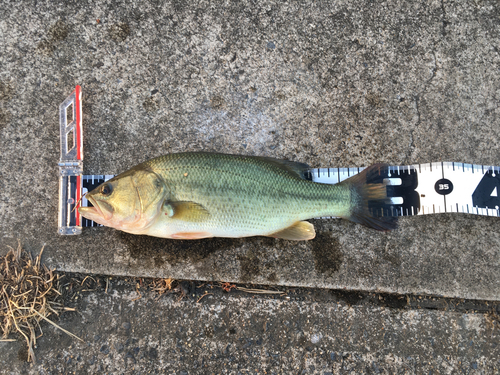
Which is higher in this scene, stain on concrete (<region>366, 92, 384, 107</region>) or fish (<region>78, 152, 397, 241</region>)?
stain on concrete (<region>366, 92, 384, 107</region>)

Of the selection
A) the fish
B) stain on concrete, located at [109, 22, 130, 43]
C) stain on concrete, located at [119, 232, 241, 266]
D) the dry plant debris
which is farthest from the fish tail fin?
the dry plant debris

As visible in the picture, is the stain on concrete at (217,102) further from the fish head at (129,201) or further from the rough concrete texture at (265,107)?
the fish head at (129,201)

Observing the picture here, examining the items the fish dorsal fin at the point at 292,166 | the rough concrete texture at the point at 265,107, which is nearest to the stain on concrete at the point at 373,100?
the rough concrete texture at the point at 265,107

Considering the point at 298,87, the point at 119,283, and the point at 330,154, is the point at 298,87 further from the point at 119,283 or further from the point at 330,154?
the point at 119,283


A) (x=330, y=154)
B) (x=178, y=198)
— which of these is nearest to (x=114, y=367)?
(x=178, y=198)

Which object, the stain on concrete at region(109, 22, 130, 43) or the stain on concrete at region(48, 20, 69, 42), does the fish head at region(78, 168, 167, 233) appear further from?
the stain on concrete at region(48, 20, 69, 42)

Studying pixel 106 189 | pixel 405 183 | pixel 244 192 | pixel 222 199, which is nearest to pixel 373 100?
pixel 405 183
